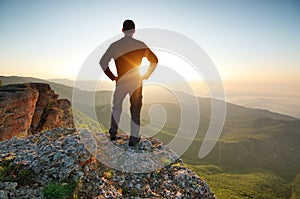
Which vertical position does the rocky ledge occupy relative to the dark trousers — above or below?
below

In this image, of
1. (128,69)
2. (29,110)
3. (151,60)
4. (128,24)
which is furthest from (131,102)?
(29,110)

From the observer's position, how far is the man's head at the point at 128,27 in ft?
31.5

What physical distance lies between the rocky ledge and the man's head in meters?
5.12

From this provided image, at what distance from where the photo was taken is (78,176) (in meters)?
7.21

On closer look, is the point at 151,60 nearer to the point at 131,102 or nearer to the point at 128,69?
the point at 128,69

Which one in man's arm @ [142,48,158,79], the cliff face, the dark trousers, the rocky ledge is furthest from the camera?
the cliff face

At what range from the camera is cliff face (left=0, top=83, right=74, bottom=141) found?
29.9 m

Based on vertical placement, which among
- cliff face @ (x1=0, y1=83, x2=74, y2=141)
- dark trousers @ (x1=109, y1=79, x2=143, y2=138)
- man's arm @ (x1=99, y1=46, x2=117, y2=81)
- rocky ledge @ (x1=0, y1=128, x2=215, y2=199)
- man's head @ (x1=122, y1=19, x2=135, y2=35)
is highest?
man's head @ (x1=122, y1=19, x2=135, y2=35)

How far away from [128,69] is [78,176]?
4.94 meters

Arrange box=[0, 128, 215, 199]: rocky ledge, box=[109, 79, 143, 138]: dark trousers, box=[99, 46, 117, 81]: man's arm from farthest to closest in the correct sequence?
box=[109, 79, 143, 138]: dark trousers → box=[99, 46, 117, 81]: man's arm → box=[0, 128, 215, 199]: rocky ledge

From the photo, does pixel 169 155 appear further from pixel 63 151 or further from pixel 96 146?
pixel 63 151

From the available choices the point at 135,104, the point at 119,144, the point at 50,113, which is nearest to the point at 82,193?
the point at 119,144

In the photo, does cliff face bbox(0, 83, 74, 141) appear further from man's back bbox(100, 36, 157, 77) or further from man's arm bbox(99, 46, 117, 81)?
man's back bbox(100, 36, 157, 77)

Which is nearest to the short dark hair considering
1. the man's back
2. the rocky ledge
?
the man's back
